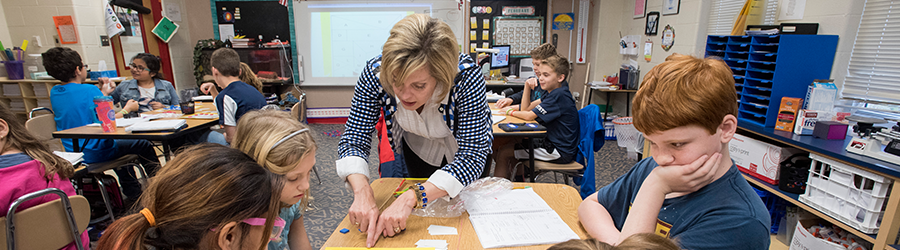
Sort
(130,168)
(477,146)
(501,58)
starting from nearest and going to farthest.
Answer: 1. (477,146)
2. (130,168)
3. (501,58)

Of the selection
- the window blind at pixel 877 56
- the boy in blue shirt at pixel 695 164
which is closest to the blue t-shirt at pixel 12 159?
the boy in blue shirt at pixel 695 164

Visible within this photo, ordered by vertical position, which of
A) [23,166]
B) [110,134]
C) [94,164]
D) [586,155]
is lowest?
[94,164]

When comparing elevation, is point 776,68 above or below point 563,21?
below

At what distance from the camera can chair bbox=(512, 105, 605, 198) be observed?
2320 mm

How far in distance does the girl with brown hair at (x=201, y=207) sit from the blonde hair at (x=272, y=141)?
0.26 m

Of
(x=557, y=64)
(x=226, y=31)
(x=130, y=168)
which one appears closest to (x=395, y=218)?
(x=557, y=64)

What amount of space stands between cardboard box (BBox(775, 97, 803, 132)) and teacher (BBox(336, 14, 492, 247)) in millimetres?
1741

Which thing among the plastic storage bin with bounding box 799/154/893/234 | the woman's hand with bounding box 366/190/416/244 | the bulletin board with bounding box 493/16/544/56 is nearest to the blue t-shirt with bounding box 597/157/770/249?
the woman's hand with bounding box 366/190/416/244

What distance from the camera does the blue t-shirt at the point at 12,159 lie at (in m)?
1.40

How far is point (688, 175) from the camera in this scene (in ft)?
2.51

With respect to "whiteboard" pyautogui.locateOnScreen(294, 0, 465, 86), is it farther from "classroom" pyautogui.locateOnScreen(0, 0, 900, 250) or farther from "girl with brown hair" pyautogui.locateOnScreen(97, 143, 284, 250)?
"girl with brown hair" pyautogui.locateOnScreen(97, 143, 284, 250)

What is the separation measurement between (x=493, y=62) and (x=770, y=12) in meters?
2.88

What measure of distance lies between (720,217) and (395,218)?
0.70 meters

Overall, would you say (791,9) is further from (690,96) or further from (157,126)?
(157,126)
